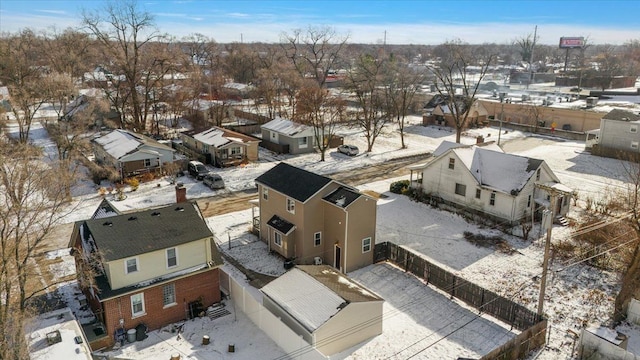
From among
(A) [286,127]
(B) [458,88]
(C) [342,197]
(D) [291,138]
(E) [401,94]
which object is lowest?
(D) [291,138]

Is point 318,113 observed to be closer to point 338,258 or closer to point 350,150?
point 350,150

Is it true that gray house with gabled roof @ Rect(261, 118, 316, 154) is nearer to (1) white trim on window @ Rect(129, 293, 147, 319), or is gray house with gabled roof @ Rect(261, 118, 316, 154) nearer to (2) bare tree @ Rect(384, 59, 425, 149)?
(2) bare tree @ Rect(384, 59, 425, 149)

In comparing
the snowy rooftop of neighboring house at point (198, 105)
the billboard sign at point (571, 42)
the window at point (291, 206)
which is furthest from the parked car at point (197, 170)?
the billboard sign at point (571, 42)

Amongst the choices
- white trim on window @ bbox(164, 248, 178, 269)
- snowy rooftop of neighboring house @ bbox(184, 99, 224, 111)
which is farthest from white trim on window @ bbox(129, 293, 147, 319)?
snowy rooftop of neighboring house @ bbox(184, 99, 224, 111)

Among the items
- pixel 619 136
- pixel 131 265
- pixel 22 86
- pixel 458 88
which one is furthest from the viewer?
pixel 458 88

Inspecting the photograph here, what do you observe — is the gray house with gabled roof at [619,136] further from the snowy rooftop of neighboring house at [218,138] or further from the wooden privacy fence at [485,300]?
the snowy rooftop of neighboring house at [218,138]

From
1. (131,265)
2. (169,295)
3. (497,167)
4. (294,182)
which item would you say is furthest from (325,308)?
(497,167)

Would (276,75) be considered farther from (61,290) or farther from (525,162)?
(61,290)
